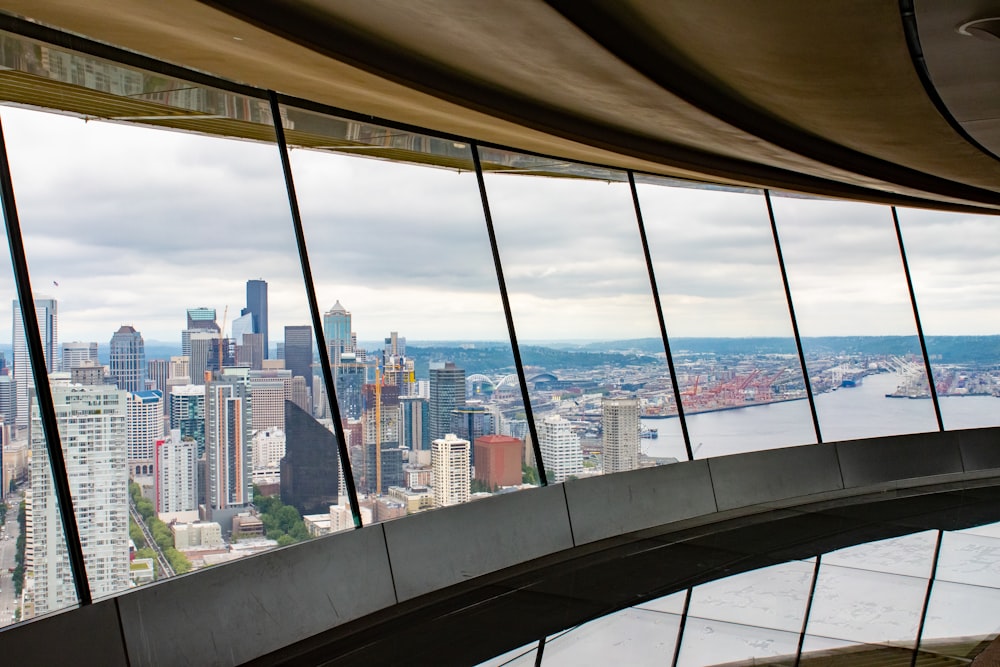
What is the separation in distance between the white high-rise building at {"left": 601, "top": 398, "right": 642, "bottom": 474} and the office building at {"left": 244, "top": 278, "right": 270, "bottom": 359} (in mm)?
4833

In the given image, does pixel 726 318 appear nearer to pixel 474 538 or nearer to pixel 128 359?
pixel 474 538

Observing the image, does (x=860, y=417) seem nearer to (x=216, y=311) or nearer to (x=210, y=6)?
(x=216, y=311)

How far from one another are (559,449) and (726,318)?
160 inches

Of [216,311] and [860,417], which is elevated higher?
[216,311]

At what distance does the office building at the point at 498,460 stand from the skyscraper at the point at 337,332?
220 cm

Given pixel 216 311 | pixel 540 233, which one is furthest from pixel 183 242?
pixel 540 233

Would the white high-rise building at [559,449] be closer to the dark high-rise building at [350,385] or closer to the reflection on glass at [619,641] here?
the dark high-rise building at [350,385]

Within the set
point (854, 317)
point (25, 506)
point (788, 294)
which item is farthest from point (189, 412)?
point (854, 317)

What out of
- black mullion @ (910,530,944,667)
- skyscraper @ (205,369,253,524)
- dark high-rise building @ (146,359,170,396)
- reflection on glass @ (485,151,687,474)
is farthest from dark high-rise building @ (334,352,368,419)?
black mullion @ (910,530,944,667)

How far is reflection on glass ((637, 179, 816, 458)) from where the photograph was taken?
12.0 metres

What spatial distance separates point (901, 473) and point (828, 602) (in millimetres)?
7418

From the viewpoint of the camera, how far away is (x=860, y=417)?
14047mm

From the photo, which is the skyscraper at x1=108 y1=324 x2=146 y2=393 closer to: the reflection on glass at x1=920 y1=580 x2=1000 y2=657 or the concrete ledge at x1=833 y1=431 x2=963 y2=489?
the reflection on glass at x1=920 y1=580 x2=1000 y2=657

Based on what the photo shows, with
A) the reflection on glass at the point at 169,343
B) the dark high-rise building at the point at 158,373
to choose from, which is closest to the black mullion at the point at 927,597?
the reflection on glass at the point at 169,343
